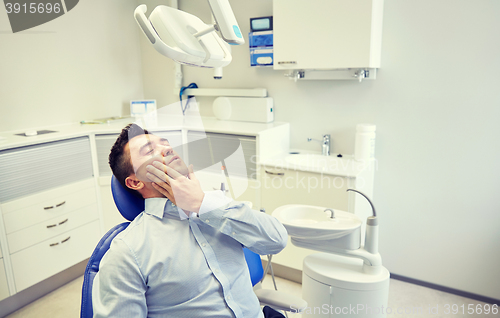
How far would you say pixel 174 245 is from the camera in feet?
3.41

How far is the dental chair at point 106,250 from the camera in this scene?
1023mm

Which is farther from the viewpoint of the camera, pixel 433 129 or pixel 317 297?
pixel 433 129

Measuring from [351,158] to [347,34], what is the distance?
2.78 ft

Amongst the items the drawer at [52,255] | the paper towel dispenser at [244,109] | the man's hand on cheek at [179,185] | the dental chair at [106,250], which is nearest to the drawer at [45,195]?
the drawer at [52,255]

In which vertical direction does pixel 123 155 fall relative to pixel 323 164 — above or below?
above

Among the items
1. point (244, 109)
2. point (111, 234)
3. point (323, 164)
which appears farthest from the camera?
point (244, 109)

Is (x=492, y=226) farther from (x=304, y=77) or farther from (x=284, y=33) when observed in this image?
(x=284, y=33)

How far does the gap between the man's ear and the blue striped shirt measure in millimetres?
63

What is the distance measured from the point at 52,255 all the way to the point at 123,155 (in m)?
1.75

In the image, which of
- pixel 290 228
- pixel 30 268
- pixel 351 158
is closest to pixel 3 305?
pixel 30 268

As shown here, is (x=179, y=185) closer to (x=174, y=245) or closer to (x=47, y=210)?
(x=174, y=245)

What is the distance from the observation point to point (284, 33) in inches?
88.8

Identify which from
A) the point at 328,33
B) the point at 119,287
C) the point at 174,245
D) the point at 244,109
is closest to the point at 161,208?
the point at 174,245

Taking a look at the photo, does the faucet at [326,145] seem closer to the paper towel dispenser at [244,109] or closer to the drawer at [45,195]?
the paper towel dispenser at [244,109]
